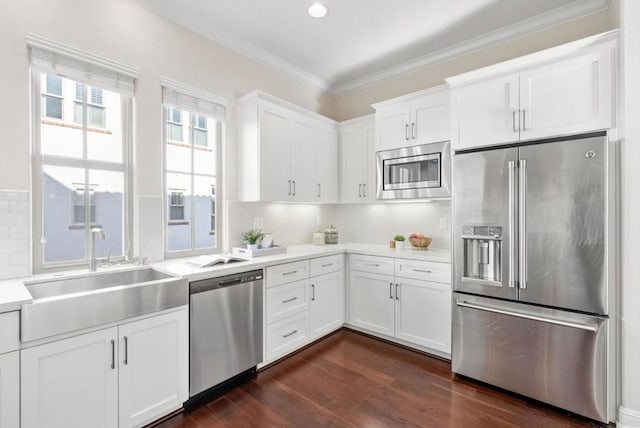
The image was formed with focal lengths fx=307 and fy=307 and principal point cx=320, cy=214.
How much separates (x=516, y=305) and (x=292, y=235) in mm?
2447

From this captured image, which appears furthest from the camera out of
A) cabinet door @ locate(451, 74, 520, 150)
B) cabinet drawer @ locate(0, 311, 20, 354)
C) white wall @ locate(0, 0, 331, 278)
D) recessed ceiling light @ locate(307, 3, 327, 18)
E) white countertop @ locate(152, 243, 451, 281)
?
recessed ceiling light @ locate(307, 3, 327, 18)

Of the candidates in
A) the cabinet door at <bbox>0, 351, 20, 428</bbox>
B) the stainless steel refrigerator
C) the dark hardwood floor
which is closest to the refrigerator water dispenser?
the stainless steel refrigerator

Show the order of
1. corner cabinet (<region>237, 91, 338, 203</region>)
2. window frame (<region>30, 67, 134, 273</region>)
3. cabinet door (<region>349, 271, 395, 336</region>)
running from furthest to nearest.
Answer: cabinet door (<region>349, 271, 395, 336</region>)
corner cabinet (<region>237, 91, 338, 203</region>)
window frame (<region>30, 67, 134, 273</region>)

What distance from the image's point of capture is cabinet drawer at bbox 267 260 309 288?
2727 mm

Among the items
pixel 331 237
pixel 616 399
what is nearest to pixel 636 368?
pixel 616 399

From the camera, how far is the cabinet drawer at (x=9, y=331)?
1427mm

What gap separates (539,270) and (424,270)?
0.94 metres

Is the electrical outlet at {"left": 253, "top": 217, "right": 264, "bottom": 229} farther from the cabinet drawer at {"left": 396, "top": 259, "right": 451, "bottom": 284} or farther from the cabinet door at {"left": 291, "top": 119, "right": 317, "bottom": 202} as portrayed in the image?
the cabinet drawer at {"left": 396, "top": 259, "right": 451, "bottom": 284}

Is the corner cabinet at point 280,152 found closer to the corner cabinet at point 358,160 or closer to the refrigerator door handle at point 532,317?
the corner cabinet at point 358,160

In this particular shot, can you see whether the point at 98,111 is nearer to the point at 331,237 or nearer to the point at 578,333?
the point at 331,237

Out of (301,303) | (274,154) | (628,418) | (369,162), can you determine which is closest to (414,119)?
(369,162)

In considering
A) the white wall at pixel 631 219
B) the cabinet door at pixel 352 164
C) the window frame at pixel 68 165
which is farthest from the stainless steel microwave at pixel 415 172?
the window frame at pixel 68 165

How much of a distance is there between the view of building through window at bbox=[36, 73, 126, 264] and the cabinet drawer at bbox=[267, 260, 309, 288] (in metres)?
1.22

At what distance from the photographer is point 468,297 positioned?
2.52 m
